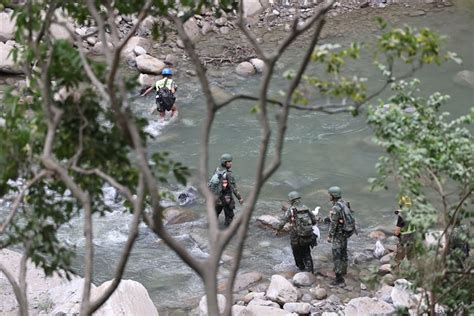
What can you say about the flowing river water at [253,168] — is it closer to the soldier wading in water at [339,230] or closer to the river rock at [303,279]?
the river rock at [303,279]

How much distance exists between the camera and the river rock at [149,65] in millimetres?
17312

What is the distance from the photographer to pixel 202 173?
468 centimetres

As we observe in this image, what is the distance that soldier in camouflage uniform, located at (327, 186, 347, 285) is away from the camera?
10.0 m

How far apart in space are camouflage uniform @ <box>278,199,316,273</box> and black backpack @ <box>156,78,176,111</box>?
5.28 metres

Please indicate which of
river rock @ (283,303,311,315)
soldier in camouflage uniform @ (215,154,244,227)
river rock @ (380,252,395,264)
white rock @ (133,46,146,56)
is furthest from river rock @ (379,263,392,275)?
white rock @ (133,46,146,56)

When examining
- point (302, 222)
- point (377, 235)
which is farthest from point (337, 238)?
point (377, 235)

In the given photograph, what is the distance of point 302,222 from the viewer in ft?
33.7

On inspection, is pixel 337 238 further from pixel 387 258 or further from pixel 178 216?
pixel 178 216

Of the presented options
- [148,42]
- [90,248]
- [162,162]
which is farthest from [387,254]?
[148,42]

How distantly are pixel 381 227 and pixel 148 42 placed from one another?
8740 millimetres

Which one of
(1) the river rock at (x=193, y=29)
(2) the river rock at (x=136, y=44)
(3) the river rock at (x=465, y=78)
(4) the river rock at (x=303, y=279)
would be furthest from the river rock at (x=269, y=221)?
(1) the river rock at (x=193, y=29)

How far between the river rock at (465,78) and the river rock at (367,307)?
843 centimetres

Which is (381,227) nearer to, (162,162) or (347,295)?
(347,295)

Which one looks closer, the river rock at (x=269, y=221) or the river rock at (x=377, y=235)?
the river rock at (x=377, y=235)
